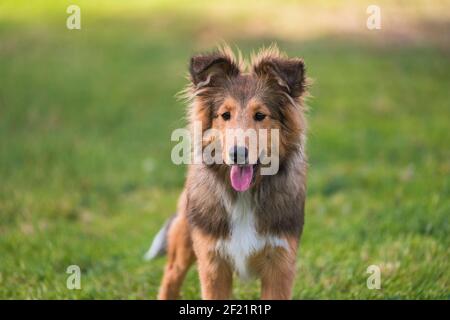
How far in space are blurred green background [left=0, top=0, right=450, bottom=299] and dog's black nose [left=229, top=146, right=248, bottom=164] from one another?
4.73ft

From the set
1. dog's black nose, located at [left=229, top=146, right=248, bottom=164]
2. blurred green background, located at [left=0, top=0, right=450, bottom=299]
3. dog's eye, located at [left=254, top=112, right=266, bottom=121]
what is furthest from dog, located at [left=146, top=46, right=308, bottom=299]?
blurred green background, located at [left=0, top=0, right=450, bottom=299]

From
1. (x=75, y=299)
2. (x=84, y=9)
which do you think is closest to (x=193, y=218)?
(x=75, y=299)

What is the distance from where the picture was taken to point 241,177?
4.77m

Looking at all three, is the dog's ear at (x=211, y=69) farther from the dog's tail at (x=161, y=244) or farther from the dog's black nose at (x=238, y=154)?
the dog's tail at (x=161, y=244)

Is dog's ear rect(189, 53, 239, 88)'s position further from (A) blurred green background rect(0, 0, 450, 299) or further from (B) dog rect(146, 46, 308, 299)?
(A) blurred green background rect(0, 0, 450, 299)

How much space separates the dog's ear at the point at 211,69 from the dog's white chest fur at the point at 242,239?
0.99 metres

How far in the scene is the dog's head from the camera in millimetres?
4773

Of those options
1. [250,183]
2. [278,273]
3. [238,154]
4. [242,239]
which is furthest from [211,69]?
[278,273]

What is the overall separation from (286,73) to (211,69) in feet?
2.09

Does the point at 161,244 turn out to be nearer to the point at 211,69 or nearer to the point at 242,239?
the point at 242,239

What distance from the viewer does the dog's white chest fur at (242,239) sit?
4.86 meters

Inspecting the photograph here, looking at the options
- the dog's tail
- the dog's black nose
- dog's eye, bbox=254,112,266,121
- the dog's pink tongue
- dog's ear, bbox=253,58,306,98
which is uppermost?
dog's ear, bbox=253,58,306,98

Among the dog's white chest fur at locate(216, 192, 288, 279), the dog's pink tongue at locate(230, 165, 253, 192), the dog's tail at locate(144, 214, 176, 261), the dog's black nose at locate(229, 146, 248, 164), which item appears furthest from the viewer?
the dog's tail at locate(144, 214, 176, 261)

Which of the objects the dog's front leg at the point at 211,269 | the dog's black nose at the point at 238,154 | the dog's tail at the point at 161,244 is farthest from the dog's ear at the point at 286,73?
the dog's tail at the point at 161,244
